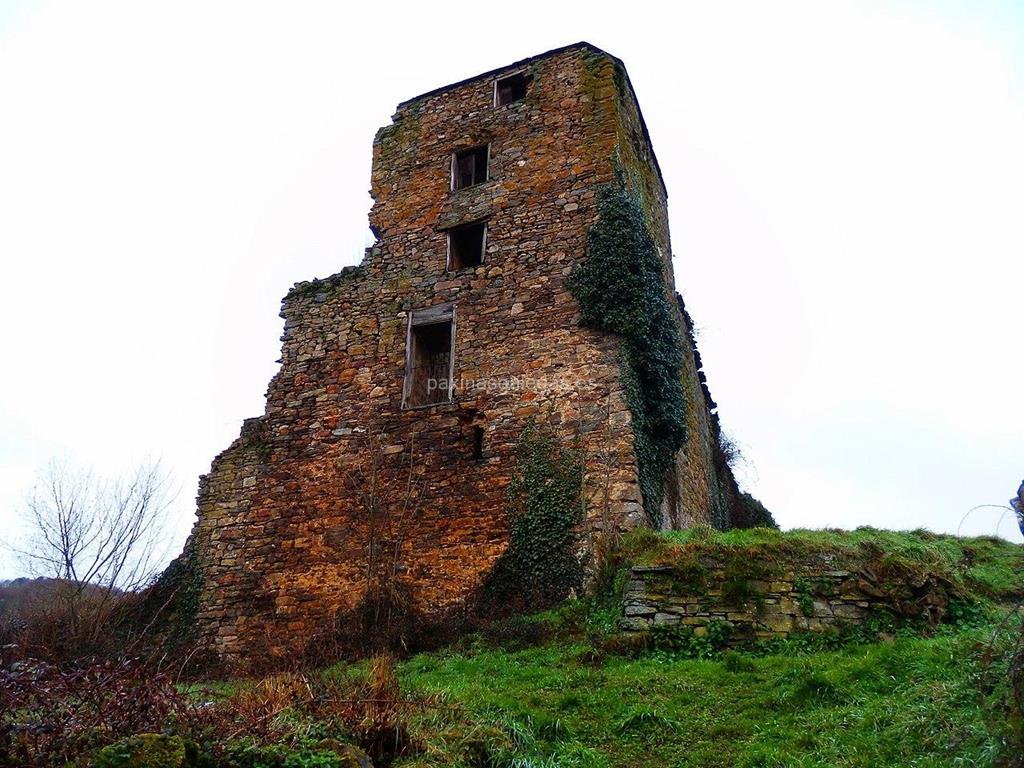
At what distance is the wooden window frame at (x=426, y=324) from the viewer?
12398 mm

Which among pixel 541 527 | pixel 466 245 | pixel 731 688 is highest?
pixel 466 245

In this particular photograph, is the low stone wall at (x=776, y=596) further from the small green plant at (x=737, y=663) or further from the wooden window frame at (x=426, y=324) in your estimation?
the wooden window frame at (x=426, y=324)

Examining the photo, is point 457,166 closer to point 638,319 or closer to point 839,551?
point 638,319

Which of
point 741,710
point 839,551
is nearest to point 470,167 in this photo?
point 839,551

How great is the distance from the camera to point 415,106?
1511 cm

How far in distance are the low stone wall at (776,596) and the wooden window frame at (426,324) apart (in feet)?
16.7

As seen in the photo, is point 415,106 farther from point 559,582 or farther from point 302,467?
point 559,582

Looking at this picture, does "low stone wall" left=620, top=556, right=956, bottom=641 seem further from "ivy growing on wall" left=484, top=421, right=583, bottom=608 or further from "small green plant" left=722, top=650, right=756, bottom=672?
"ivy growing on wall" left=484, top=421, right=583, bottom=608

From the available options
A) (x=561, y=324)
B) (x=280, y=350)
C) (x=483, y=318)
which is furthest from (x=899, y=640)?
(x=280, y=350)

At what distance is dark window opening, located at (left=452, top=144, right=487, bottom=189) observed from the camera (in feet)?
46.5

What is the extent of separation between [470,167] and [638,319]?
5.15m

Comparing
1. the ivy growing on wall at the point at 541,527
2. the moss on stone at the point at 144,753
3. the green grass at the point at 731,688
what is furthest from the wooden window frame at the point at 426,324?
the moss on stone at the point at 144,753

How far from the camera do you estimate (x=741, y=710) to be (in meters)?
6.47

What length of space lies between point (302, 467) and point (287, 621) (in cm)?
251
